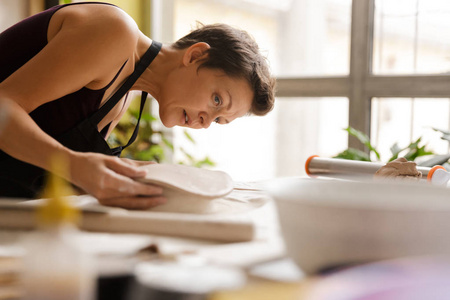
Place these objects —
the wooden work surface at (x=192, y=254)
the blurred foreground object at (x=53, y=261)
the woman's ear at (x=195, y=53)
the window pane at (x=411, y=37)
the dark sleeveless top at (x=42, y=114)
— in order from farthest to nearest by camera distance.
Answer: the window pane at (x=411, y=37)
the woman's ear at (x=195, y=53)
the dark sleeveless top at (x=42, y=114)
the wooden work surface at (x=192, y=254)
the blurred foreground object at (x=53, y=261)

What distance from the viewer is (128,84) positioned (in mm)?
1445

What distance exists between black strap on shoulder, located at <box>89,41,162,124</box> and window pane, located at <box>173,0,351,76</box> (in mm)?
1685

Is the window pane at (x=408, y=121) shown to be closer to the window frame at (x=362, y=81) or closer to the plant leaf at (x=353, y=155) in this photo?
the window frame at (x=362, y=81)

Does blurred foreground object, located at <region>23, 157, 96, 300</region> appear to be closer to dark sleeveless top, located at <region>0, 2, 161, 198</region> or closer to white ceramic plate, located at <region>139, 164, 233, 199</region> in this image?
white ceramic plate, located at <region>139, 164, 233, 199</region>

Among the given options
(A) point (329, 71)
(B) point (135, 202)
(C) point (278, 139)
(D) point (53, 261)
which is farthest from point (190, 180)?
(C) point (278, 139)

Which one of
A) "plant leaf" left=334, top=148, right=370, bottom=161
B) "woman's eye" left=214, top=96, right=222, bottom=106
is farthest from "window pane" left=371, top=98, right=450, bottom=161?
"woman's eye" left=214, top=96, right=222, bottom=106

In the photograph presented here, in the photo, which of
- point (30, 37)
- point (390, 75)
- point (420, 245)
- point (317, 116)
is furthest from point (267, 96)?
point (317, 116)

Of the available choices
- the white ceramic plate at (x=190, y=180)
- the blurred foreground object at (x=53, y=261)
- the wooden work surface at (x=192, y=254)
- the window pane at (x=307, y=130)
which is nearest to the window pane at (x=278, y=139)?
the window pane at (x=307, y=130)

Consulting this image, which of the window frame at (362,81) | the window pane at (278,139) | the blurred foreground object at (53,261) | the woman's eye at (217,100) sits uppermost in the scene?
the window frame at (362,81)

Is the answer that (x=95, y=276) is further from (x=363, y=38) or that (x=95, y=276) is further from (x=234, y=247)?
(x=363, y=38)

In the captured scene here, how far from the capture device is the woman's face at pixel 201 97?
4.60ft

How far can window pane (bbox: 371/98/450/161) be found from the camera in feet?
9.52

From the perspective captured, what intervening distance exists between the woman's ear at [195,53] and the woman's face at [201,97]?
0.7 inches

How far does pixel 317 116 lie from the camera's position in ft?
11.4
